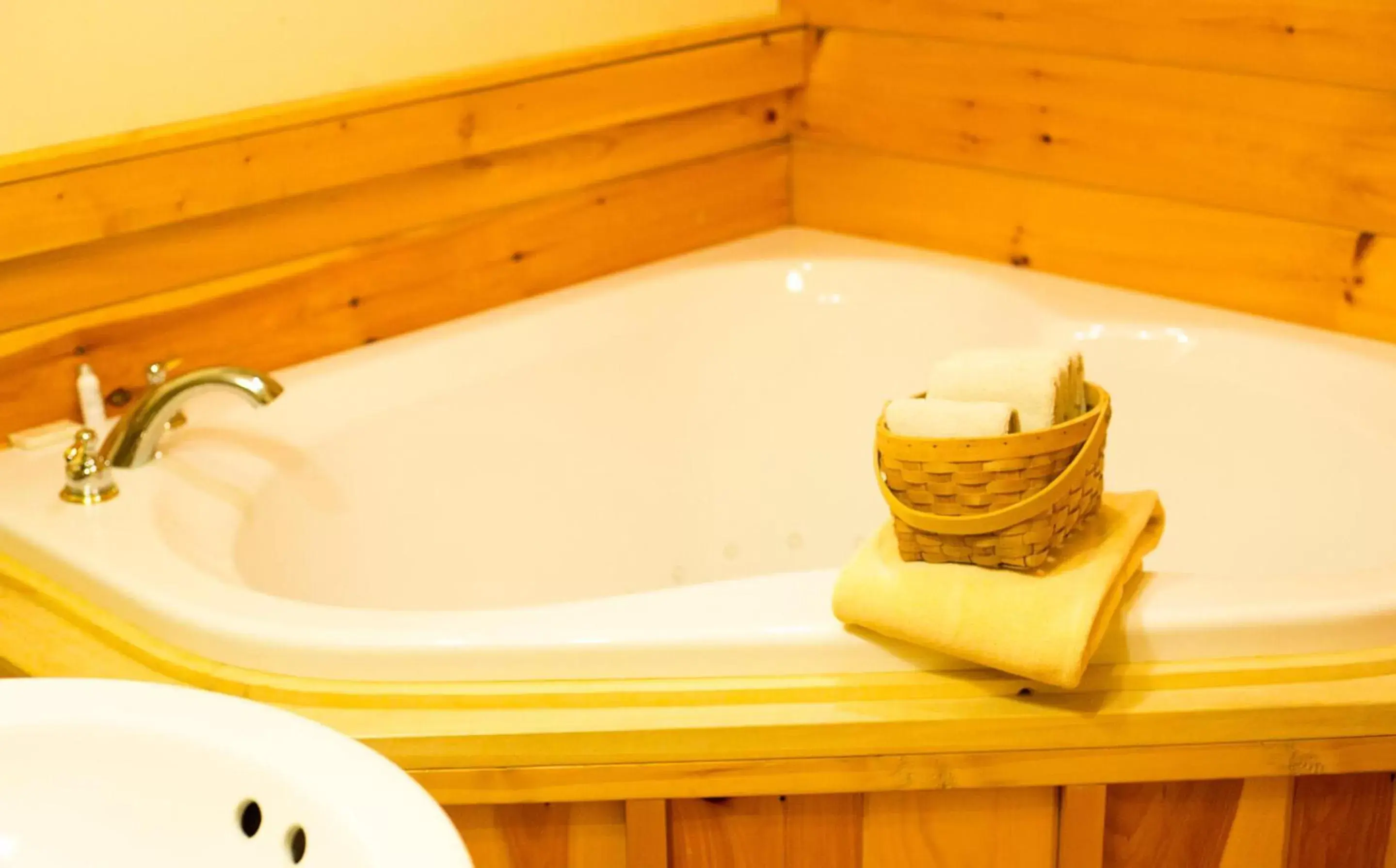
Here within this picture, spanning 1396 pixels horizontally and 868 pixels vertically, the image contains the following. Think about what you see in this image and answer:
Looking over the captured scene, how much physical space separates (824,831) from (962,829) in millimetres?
112

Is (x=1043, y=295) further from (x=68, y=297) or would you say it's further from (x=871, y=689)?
(x=68, y=297)

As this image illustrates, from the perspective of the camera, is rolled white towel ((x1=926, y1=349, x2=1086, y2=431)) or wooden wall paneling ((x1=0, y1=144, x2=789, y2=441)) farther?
wooden wall paneling ((x1=0, y1=144, x2=789, y2=441))

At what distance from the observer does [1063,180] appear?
6.91ft

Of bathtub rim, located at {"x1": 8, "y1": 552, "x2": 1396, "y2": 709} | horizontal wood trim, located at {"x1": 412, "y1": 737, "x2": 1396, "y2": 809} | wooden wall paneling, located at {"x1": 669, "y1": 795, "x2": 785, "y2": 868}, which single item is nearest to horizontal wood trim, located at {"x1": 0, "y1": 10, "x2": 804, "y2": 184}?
bathtub rim, located at {"x1": 8, "y1": 552, "x2": 1396, "y2": 709}

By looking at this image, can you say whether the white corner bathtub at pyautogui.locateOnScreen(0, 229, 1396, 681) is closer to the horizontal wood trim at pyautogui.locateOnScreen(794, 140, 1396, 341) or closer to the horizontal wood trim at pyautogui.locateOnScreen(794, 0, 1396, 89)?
the horizontal wood trim at pyautogui.locateOnScreen(794, 140, 1396, 341)

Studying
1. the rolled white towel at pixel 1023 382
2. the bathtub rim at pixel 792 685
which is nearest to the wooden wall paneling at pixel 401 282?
the bathtub rim at pixel 792 685

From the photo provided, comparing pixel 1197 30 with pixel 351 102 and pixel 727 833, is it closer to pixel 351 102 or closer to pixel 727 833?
pixel 351 102

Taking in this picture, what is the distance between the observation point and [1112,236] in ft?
6.82

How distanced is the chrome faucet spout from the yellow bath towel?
0.62m

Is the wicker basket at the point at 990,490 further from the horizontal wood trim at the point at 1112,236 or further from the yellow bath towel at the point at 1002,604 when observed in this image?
the horizontal wood trim at the point at 1112,236

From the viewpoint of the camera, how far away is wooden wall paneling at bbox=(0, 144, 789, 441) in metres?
1.69

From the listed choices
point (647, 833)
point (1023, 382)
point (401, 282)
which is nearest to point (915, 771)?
point (647, 833)

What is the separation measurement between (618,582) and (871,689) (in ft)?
2.70

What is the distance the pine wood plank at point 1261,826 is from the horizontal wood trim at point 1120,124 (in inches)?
33.6
